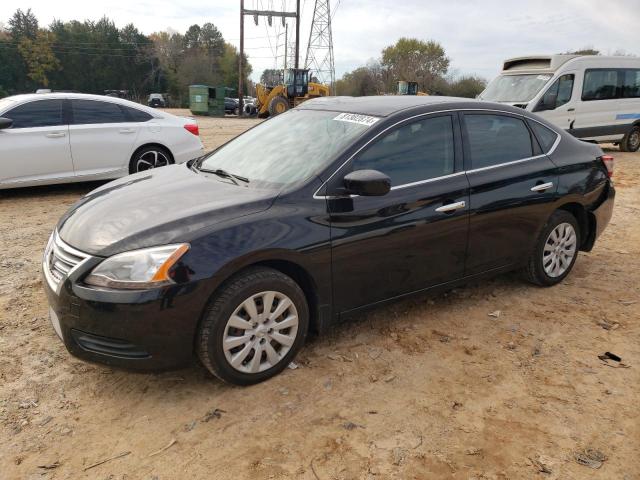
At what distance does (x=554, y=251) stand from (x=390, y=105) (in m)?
2.02

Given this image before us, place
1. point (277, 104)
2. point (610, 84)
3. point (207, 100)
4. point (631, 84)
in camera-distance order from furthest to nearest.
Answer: point (207, 100) < point (277, 104) < point (631, 84) < point (610, 84)

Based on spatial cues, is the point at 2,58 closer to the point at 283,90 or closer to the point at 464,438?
the point at 283,90

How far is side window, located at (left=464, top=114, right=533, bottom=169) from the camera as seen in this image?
12.8 feet

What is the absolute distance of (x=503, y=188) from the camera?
13.0ft

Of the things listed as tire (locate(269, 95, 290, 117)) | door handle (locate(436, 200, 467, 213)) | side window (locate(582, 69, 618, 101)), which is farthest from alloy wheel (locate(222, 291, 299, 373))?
tire (locate(269, 95, 290, 117))

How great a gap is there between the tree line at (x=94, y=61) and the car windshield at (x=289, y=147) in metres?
65.3

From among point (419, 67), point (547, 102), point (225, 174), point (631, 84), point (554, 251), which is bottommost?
point (554, 251)

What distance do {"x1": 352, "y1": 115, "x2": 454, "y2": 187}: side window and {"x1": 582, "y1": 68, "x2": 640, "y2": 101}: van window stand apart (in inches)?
390

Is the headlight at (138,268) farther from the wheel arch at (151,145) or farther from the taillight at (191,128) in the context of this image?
the taillight at (191,128)

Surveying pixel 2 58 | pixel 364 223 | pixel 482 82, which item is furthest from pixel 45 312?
pixel 2 58

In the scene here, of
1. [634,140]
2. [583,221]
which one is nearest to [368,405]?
[583,221]

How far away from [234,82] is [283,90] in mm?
55654

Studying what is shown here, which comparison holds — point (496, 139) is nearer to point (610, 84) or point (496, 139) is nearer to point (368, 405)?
point (368, 405)

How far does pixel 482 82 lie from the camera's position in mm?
47969
